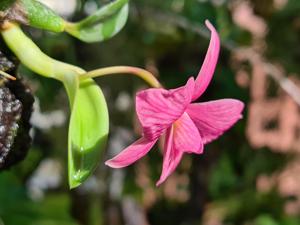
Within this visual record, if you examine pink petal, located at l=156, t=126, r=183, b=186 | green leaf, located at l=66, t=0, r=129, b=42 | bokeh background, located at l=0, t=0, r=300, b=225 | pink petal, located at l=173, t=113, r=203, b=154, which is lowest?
bokeh background, located at l=0, t=0, r=300, b=225

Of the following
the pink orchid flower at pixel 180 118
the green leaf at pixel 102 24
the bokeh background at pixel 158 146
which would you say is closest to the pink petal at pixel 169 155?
the pink orchid flower at pixel 180 118

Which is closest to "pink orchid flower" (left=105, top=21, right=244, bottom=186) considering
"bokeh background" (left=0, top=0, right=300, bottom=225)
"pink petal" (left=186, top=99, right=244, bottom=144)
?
"pink petal" (left=186, top=99, right=244, bottom=144)

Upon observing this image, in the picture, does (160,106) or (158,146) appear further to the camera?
(158,146)

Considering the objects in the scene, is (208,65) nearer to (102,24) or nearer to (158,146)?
(102,24)

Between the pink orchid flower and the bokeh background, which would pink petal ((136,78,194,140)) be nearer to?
the pink orchid flower

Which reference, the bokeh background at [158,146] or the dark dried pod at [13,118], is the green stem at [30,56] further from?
the bokeh background at [158,146]

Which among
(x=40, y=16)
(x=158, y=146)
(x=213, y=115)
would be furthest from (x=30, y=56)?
(x=158, y=146)
